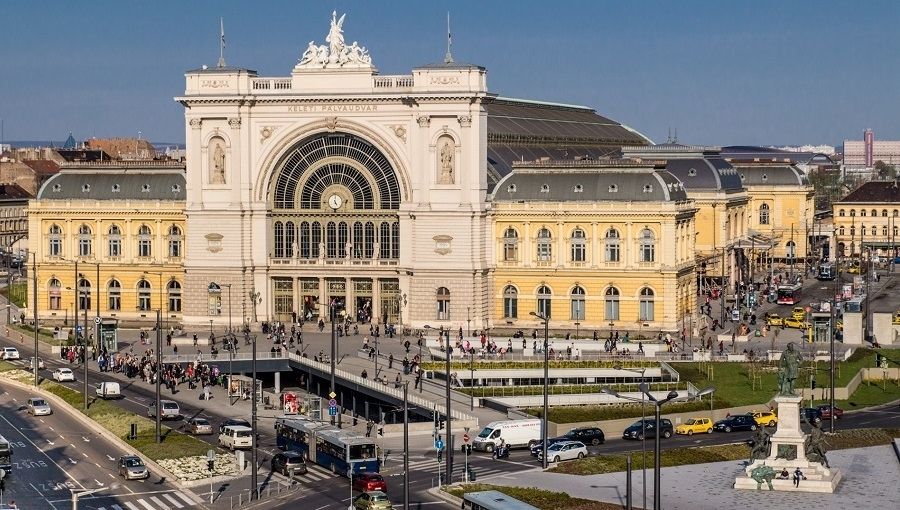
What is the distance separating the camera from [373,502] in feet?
288

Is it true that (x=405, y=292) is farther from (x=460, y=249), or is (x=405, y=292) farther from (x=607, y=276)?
(x=607, y=276)

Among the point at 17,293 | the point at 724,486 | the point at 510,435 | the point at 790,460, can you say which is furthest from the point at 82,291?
the point at 790,460

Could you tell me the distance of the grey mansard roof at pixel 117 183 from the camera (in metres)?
162

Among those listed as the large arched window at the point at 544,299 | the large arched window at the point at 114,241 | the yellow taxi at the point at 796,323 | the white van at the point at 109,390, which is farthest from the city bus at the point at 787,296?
the white van at the point at 109,390

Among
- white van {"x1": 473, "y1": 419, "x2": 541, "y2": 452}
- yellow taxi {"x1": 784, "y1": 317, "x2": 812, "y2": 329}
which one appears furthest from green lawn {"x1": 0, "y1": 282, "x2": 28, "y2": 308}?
white van {"x1": 473, "y1": 419, "x2": 541, "y2": 452}

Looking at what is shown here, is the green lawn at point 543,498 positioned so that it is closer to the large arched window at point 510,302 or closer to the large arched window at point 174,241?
the large arched window at point 510,302

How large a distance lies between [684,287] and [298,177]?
30.5 meters

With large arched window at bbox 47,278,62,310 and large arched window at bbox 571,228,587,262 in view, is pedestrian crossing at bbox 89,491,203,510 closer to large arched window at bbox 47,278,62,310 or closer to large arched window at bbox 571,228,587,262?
large arched window at bbox 571,228,587,262

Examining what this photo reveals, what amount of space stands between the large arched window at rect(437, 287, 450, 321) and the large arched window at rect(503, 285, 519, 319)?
460 centimetres

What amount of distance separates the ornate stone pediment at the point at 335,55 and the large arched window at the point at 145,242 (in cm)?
1956

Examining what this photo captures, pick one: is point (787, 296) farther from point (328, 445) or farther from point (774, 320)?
point (328, 445)

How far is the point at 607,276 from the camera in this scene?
14988 centimetres

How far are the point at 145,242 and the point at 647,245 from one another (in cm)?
4058

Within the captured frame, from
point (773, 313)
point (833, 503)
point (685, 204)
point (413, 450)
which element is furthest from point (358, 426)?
A: point (773, 313)
